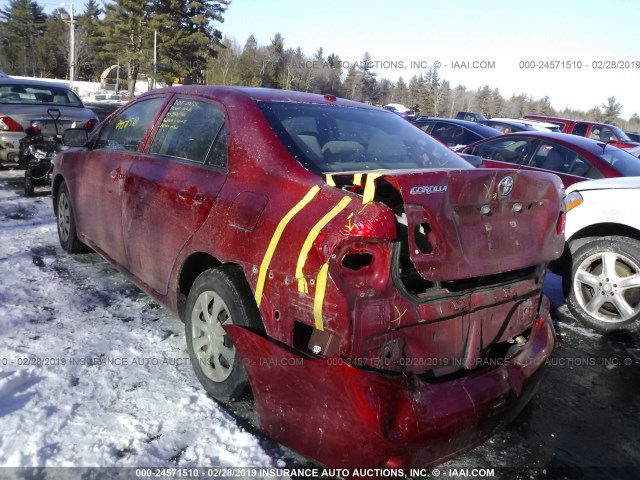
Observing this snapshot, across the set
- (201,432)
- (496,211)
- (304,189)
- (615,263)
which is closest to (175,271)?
(201,432)

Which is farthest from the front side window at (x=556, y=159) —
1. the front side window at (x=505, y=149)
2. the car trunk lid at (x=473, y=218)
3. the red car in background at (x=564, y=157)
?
the car trunk lid at (x=473, y=218)

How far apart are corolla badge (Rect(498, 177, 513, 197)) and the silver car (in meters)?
7.22

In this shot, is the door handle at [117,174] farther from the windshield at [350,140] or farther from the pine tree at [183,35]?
the pine tree at [183,35]

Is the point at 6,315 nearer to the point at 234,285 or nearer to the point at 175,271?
the point at 175,271

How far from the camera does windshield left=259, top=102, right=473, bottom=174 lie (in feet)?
9.06

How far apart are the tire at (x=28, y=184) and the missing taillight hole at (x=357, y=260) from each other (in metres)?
6.89

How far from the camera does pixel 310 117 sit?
3.12 metres

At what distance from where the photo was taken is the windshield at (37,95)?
358 inches

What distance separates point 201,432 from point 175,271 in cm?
100

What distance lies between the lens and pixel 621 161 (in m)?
6.23

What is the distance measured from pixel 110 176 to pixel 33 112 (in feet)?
19.7

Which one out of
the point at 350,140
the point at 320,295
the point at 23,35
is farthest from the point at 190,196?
the point at 23,35

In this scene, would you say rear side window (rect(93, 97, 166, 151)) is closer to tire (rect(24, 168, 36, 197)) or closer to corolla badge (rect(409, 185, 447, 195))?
corolla badge (rect(409, 185, 447, 195))

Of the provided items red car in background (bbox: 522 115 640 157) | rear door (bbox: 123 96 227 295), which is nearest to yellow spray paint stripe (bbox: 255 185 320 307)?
rear door (bbox: 123 96 227 295)
